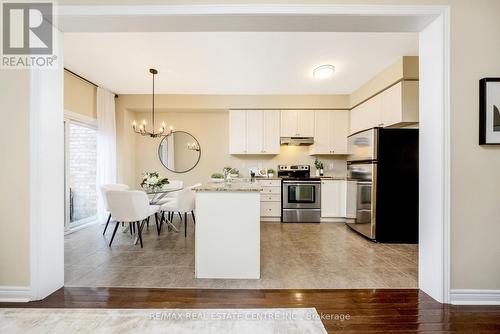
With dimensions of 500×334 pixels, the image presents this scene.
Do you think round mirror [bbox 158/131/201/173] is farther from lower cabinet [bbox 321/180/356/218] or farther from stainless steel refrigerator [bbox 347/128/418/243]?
stainless steel refrigerator [bbox 347/128/418/243]

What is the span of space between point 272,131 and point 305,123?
745 mm

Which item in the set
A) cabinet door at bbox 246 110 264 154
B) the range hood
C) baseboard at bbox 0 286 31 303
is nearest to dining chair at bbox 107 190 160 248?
baseboard at bbox 0 286 31 303

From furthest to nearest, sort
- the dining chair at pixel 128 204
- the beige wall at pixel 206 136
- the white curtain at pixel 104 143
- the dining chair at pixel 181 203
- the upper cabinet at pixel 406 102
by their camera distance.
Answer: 1. the beige wall at pixel 206 136
2. the white curtain at pixel 104 143
3. the dining chair at pixel 181 203
4. the upper cabinet at pixel 406 102
5. the dining chair at pixel 128 204

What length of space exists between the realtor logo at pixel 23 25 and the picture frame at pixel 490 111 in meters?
3.59

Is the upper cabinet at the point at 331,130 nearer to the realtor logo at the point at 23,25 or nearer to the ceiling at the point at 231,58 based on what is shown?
the ceiling at the point at 231,58

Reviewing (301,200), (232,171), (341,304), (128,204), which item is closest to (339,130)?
(301,200)

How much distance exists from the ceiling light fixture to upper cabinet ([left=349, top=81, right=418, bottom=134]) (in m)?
0.95

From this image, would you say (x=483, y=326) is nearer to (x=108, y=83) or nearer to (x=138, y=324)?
(x=138, y=324)

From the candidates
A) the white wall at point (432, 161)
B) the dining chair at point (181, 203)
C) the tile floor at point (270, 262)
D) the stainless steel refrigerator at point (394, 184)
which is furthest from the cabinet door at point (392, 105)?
the dining chair at point (181, 203)

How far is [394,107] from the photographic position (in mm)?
3404

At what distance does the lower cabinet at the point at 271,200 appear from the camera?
471 centimetres

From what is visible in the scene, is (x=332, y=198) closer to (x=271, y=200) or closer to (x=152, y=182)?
(x=271, y=200)

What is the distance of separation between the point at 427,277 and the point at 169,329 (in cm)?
211

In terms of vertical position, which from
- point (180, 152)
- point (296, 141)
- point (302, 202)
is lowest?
point (302, 202)
